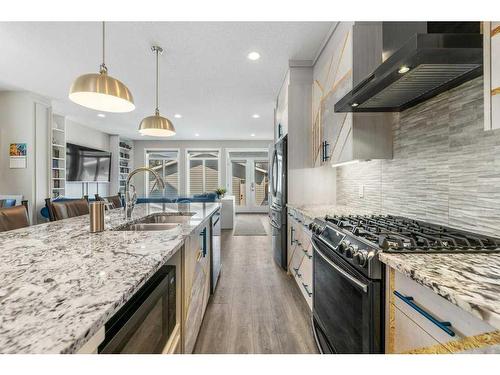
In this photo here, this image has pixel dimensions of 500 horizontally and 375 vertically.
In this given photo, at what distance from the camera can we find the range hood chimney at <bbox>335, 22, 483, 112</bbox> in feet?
3.15

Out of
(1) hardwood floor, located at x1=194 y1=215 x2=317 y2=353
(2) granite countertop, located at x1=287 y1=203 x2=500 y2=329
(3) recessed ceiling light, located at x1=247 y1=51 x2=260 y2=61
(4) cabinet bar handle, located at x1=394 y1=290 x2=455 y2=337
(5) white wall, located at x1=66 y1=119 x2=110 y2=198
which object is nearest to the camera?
(2) granite countertop, located at x1=287 y1=203 x2=500 y2=329

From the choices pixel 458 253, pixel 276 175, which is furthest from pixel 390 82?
pixel 276 175

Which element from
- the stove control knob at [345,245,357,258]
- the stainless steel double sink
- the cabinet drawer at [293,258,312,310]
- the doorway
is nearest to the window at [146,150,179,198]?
the doorway

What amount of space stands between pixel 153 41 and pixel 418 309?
9.87 feet

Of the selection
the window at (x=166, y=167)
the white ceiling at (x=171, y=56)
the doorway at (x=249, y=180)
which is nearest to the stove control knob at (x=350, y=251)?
the white ceiling at (x=171, y=56)

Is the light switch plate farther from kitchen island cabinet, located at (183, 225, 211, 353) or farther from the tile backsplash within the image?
kitchen island cabinet, located at (183, 225, 211, 353)

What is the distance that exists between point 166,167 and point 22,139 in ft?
16.1

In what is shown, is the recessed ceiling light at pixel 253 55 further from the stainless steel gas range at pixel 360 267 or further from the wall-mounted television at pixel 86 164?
the wall-mounted television at pixel 86 164

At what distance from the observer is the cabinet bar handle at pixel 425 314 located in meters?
0.67

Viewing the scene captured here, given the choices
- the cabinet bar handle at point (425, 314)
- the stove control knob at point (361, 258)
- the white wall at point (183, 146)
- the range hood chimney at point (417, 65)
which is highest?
the white wall at point (183, 146)

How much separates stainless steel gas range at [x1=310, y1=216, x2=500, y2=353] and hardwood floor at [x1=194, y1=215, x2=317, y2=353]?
32 cm

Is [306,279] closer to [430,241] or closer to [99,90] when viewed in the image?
[430,241]

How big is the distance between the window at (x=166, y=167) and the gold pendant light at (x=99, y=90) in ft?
24.2
